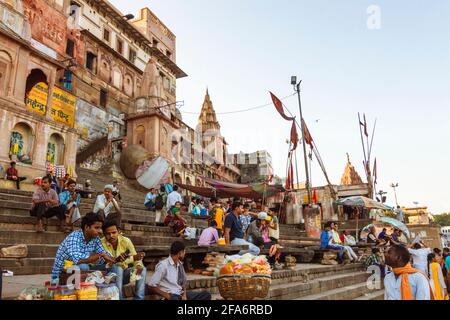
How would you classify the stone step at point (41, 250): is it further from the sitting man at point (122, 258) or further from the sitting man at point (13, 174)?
the sitting man at point (13, 174)

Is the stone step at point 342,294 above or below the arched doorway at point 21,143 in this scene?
below

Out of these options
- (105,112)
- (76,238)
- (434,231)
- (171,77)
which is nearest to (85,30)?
(105,112)

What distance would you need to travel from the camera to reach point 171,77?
38.7 meters

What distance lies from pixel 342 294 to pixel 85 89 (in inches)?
933

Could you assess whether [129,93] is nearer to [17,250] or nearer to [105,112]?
[105,112]

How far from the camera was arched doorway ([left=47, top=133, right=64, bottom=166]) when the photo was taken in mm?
14586

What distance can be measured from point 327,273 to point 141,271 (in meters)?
6.02

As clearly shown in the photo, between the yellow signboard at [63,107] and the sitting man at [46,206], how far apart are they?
13.7m

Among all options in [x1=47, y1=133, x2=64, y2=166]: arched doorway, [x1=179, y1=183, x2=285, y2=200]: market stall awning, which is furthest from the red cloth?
[x1=179, y1=183, x2=285, y2=200]: market stall awning

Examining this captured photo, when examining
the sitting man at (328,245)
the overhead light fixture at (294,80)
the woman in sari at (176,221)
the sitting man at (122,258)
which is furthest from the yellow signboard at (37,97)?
the sitting man at (122,258)

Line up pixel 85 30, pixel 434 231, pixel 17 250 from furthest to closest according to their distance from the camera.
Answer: pixel 85 30
pixel 434 231
pixel 17 250

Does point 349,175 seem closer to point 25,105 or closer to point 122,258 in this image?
point 25,105

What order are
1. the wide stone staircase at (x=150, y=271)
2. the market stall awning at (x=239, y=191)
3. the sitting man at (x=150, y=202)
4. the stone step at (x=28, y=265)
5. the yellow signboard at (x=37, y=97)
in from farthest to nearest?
the market stall awning at (x=239, y=191) → the yellow signboard at (x=37, y=97) → the sitting man at (x=150, y=202) → the wide stone staircase at (x=150, y=271) → the stone step at (x=28, y=265)

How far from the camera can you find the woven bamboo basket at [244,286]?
4.47 meters
